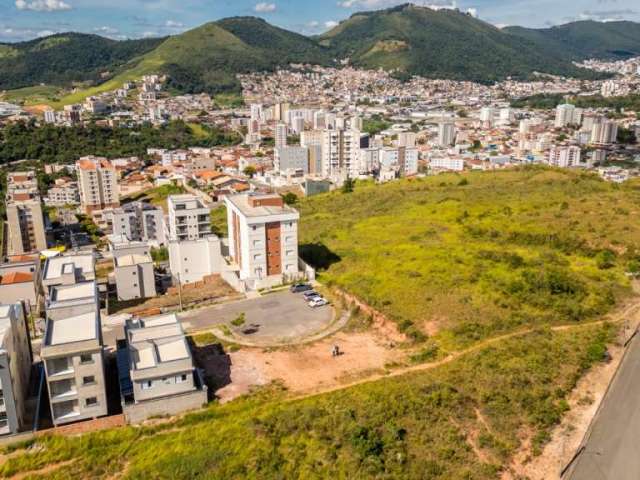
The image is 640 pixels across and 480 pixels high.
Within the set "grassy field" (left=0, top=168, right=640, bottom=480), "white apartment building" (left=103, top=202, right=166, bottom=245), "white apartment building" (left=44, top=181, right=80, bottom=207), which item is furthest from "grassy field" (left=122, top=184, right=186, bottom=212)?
"grassy field" (left=0, top=168, right=640, bottom=480)

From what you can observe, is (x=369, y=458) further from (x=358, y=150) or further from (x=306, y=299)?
(x=358, y=150)

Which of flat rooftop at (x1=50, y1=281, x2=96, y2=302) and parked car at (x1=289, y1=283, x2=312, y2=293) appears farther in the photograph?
parked car at (x1=289, y1=283, x2=312, y2=293)

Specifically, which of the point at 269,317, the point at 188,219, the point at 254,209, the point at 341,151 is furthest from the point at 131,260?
the point at 341,151

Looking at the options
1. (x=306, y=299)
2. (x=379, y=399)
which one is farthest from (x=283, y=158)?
(x=379, y=399)

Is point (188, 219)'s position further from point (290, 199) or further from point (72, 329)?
point (290, 199)

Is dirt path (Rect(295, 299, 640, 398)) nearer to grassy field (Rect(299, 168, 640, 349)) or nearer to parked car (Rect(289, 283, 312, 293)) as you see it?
grassy field (Rect(299, 168, 640, 349))
